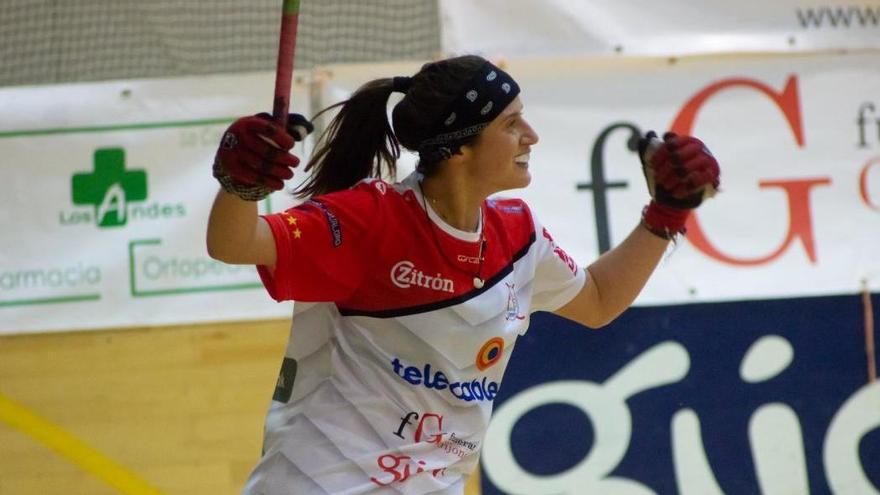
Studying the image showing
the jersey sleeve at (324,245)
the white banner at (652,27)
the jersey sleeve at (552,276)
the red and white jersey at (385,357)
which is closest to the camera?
the jersey sleeve at (324,245)

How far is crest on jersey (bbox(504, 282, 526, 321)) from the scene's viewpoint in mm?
2369

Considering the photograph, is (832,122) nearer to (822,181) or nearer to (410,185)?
(822,181)

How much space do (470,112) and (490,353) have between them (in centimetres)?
44

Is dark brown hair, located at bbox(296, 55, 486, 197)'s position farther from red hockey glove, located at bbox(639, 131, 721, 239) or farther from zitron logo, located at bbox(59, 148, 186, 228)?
zitron logo, located at bbox(59, 148, 186, 228)

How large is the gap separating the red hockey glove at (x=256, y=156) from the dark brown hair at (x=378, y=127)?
0.52 metres

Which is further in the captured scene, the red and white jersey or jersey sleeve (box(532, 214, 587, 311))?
jersey sleeve (box(532, 214, 587, 311))

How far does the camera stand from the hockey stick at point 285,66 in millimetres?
1897

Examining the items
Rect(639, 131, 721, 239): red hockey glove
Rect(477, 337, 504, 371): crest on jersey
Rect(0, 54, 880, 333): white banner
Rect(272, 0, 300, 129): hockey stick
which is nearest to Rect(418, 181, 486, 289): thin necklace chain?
Rect(477, 337, 504, 371): crest on jersey

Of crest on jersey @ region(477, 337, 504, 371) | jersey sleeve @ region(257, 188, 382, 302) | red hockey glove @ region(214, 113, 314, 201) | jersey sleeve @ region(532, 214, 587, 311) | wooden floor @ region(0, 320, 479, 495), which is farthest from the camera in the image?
wooden floor @ region(0, 320, 479, 495)

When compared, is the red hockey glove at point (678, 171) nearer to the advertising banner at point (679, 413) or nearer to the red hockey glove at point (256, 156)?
the red hockey glove at point (256, 156)

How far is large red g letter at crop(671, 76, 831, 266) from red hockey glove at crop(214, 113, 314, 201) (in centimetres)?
262

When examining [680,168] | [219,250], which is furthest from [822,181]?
[219,250]

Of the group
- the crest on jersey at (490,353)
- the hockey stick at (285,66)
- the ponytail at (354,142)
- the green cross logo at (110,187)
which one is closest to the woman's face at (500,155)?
the ponytail at (354,142)

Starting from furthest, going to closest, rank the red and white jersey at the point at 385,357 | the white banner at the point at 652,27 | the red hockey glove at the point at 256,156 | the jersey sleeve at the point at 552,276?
the white banner at the point at 652,27 → the jersey sleeve at the point at 552,276 → the red and white jersey at the point at 385,357 → the red hockey glove at the point at 256,156
